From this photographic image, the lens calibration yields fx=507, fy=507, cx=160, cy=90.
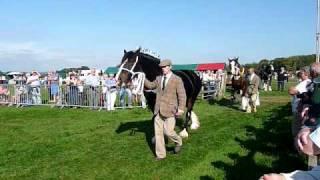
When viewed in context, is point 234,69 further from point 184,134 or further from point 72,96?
point 184,134

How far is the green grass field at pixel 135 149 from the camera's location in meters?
8.91

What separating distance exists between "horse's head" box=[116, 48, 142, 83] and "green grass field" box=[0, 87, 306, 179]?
159 cm

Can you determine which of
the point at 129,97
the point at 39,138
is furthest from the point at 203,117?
the point at 39,138

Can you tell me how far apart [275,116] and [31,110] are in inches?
423

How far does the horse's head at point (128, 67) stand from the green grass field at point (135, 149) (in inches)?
62.5

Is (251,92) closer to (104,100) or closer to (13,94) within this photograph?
(104,100)

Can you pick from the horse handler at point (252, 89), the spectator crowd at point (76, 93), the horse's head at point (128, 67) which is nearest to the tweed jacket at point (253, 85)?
the horse handler at point (252, 89)

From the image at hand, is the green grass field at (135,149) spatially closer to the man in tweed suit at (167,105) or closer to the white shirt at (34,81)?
the man in tweed suit at (167,105)

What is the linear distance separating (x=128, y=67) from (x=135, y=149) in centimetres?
181

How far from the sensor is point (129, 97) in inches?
872

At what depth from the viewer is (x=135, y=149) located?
11.1 meters

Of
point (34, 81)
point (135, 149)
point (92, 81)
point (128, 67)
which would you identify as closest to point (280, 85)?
point (92, 81)

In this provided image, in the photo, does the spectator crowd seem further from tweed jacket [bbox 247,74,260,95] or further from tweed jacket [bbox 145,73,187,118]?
tweed jacket [bbox 145,73,187,118]

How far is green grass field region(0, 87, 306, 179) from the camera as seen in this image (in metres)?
8.91
